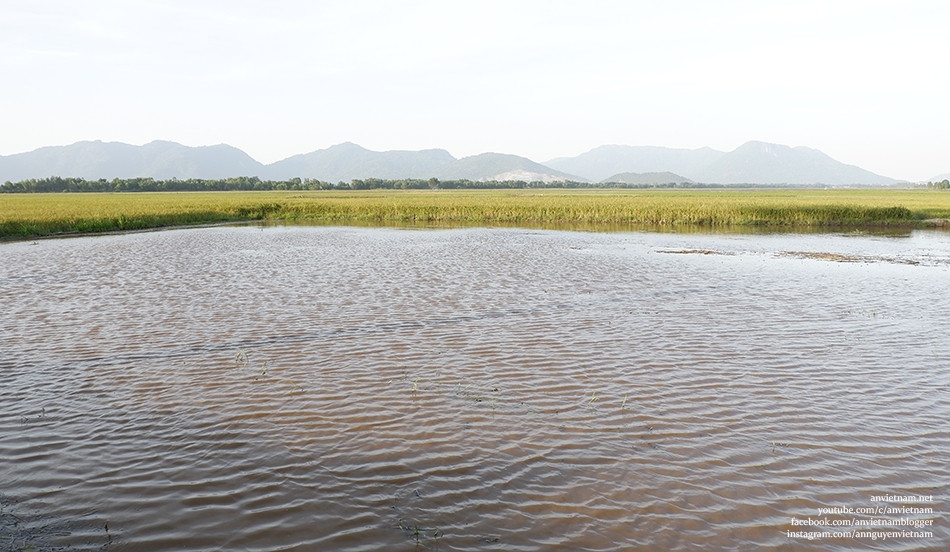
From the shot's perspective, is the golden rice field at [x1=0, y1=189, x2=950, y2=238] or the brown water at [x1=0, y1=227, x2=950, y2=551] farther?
the golden rice field at [x1=0, y1=189, x2=950, y2=238]

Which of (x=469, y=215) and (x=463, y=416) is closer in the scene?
(x=463, y=416)

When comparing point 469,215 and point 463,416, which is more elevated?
point 469,215

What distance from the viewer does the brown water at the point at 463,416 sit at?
5.12 meters

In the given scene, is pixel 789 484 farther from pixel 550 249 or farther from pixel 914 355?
pixel 550 249

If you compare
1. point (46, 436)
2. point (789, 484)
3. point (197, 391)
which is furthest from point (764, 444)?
point (46, 436)

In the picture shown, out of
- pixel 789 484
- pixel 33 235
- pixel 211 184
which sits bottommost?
pixel 789 484

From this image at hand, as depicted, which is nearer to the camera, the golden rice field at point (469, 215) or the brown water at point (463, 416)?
the brown water at point (463, 416)

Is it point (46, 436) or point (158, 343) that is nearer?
point (46, 436)

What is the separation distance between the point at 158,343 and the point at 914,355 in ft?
45.6

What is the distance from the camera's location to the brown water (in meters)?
5.12

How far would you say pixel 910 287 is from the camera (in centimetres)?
1753

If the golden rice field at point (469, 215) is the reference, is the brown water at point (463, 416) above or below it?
below

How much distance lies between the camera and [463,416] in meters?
7.41

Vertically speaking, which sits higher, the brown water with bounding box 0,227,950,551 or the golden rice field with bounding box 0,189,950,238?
the golden rice field with bounding box 0,189,950,238
